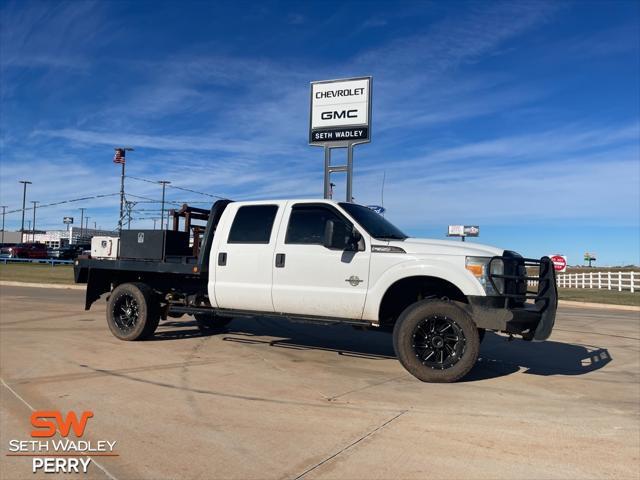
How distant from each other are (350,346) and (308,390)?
9.23ft

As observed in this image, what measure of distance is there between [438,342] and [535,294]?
1498 mm

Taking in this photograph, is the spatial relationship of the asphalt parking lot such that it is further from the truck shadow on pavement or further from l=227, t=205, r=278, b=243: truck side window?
l=227, t=205, r=278, b=243: truck side window

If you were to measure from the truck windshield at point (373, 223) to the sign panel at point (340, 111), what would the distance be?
966 centimetres

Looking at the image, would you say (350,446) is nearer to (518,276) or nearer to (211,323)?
(518,276)

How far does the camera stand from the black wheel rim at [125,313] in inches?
326

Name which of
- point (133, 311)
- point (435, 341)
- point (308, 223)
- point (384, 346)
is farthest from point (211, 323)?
point (435, 341)

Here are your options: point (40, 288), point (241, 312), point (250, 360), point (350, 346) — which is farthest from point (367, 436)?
point (40, 288)

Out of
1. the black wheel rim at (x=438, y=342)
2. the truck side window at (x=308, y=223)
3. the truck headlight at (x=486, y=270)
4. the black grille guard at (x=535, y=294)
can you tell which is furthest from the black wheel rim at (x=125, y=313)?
the black grille guard at (x=535, y=294)

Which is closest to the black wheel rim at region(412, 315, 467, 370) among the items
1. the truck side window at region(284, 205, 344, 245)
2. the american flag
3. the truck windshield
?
the truck windshield

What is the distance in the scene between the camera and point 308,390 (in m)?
5.43

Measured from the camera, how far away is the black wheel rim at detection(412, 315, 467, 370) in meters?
5.87

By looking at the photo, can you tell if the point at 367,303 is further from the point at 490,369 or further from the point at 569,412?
the point at 569,412

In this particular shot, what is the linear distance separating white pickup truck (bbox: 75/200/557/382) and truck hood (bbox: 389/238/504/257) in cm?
1

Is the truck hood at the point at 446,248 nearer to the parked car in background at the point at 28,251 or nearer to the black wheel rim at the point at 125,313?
the black wheel rim at the point at 125,313
